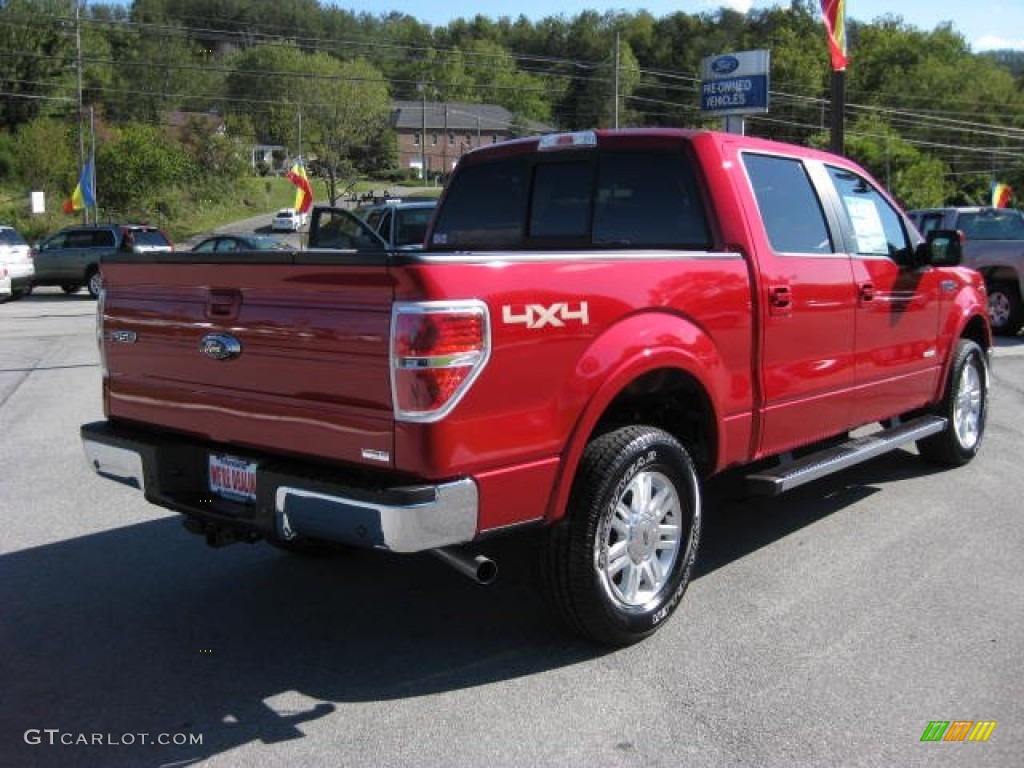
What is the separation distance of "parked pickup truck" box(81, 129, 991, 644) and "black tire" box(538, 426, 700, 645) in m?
0.01

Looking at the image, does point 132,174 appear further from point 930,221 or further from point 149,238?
point 930,221

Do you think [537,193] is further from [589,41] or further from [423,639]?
[589,41]

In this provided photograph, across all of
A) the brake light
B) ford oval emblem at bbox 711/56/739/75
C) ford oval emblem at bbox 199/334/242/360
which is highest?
ford oval emblem at bbox 711/56/739/75

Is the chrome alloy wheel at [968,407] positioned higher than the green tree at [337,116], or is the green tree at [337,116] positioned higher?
the green tree at [337,116]

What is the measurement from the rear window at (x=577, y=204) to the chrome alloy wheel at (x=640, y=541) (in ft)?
3.96

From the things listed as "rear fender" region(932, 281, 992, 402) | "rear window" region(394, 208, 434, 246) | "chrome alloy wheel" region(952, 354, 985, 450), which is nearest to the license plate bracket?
"rear fender" region(932, 281, 992, 402)

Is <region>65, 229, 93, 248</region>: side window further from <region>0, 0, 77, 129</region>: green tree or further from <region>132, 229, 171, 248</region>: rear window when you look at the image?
<region>0, 0, 77, 129</region>: green tree

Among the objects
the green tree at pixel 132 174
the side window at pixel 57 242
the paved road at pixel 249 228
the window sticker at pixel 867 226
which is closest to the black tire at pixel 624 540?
the window sticker at pixel 867 226

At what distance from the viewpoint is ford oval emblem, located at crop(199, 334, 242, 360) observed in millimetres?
3510

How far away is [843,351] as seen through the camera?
5004 mm

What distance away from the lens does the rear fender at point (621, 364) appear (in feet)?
11.4

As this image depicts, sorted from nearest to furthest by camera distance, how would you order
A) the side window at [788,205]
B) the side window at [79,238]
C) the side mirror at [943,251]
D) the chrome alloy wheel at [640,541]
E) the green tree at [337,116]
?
the chrome alloy wheel at [640,541]
the side window at [788,205]
the side mirror at [943,251]
the side window at [79,238]
the green tree at [337,116]

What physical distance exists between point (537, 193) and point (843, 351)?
1.79m

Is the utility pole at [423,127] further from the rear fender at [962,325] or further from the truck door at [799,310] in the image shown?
the truck door at [799,310]
